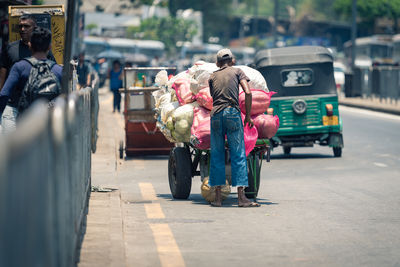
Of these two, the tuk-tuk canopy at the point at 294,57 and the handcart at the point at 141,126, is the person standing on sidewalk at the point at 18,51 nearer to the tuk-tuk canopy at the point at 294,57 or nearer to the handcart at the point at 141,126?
the handcart at the point at 141,126

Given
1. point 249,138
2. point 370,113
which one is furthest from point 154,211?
point 370,113

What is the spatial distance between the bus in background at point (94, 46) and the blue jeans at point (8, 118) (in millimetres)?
65182

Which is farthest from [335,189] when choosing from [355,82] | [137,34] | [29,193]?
[137,34]

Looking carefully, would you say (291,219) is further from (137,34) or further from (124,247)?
(137,34)

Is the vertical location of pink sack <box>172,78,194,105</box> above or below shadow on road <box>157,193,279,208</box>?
above

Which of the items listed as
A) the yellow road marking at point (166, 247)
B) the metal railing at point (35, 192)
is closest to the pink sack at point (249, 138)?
the yellow road marking at point (166, 247)

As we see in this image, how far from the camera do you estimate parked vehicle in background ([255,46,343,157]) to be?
17.2 meters

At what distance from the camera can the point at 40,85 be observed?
26.6ft

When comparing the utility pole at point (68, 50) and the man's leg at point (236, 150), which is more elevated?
the utility pole at point (68, 50)

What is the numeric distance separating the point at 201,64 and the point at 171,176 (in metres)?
1.44

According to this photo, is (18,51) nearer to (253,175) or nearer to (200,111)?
(200,111)

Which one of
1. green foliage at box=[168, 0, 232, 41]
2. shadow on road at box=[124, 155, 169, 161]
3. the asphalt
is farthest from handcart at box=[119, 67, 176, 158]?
green foliage at box=[168, 0, 232, 41]

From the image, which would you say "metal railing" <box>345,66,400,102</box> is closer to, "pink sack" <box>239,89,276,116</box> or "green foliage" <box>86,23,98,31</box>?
"pink sack" <box>239,89,276,116</box>

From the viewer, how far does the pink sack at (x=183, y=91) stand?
10969mm
